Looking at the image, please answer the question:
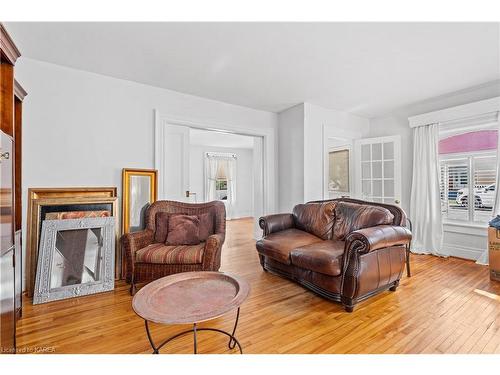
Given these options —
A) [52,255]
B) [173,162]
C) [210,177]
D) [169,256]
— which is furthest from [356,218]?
[210,177]

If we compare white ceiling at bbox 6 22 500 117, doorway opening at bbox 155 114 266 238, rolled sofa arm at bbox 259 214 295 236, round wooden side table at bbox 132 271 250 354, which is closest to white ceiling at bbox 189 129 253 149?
doorway opening at bbox 155 114 266 238

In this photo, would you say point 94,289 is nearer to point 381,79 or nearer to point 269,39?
point 269,39

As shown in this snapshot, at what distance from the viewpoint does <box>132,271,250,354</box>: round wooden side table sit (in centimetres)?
124

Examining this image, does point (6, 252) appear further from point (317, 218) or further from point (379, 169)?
point (379, 169)

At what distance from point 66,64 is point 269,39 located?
7.10 ft

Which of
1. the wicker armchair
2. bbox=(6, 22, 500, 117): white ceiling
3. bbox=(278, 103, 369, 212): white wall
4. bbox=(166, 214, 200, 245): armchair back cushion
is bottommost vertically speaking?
the wicker armchair

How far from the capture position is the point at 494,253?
A: 279 centimetres

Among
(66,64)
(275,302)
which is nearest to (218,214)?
(275,302)

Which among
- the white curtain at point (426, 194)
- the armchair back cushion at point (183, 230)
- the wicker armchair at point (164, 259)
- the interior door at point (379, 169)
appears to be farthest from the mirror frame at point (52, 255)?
the white curtain at point (426, 194)

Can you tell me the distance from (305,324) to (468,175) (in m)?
3.46

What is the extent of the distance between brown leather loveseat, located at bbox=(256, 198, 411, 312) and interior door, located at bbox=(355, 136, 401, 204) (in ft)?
4.79

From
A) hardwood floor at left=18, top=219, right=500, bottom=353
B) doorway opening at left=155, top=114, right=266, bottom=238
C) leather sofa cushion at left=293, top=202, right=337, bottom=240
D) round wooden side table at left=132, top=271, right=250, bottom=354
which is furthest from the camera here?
doorway opening at left=155, top=114, right=266, bottom=238

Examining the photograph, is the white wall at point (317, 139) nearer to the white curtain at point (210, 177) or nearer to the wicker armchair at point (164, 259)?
the wicker armchair at point (164, 259)

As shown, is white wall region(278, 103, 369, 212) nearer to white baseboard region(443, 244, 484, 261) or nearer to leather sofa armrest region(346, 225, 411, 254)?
leather sofa armrest region(346, 225, 411, 254)
